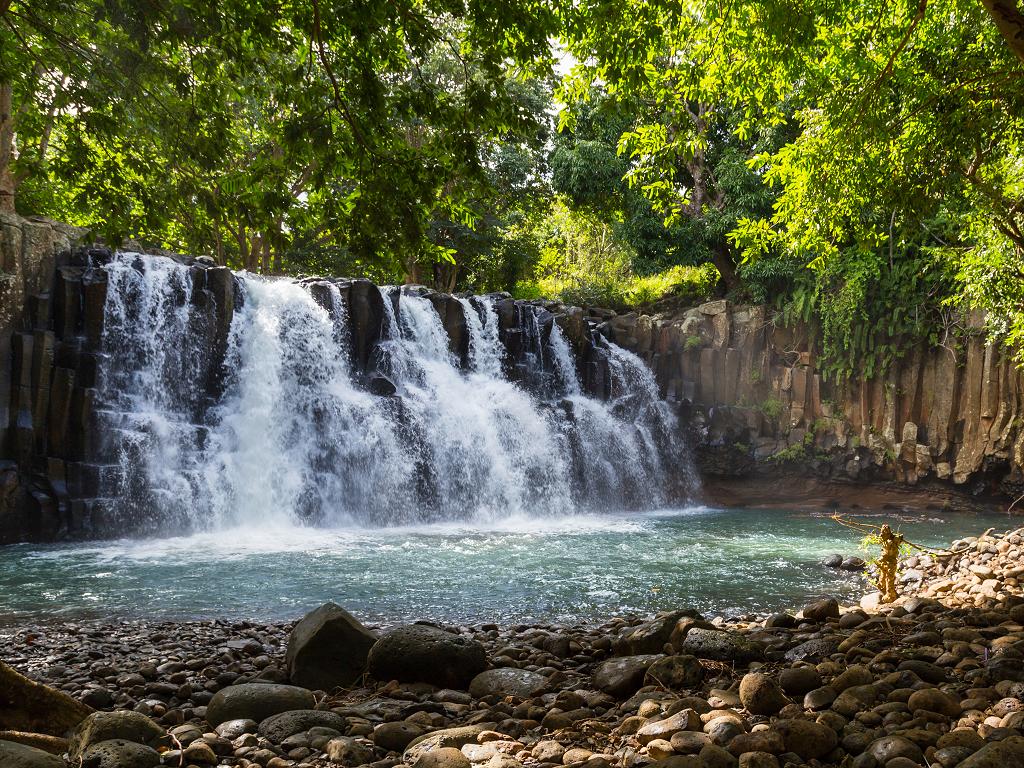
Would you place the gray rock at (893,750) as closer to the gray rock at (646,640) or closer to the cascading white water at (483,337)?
the gray rock at (646,640)

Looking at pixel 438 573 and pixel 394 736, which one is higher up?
pixel 394 736

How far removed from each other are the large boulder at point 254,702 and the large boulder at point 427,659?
0.66m

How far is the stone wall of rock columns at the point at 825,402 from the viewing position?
1912 centimetres

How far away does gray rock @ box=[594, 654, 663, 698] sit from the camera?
461cm

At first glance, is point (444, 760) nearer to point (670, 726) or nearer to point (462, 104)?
point (670, 726)

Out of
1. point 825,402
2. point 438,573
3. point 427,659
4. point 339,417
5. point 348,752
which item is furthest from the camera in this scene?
point 825,402

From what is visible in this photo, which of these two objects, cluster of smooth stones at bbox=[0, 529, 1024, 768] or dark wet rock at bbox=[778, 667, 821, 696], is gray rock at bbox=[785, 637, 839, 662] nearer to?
Answer: cluster of smooth stones at bbox=[0, 529, 1024, 768]

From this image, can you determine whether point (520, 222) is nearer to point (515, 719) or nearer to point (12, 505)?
point (12, 505)

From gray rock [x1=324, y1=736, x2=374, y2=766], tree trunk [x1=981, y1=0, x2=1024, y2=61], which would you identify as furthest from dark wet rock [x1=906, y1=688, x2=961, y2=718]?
tree trunk [x1=981, y1=0, x2=1024, y2=61]

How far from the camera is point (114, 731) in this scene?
3.53m

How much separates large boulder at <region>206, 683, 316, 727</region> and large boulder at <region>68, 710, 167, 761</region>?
0.59 metres

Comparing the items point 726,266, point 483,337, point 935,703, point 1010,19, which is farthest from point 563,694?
point 726,266

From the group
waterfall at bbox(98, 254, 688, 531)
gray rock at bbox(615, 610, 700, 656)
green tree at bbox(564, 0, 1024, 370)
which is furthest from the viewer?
waterfall at bbox(98, 254, 688, 531)

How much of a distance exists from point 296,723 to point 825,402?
20.4 m
